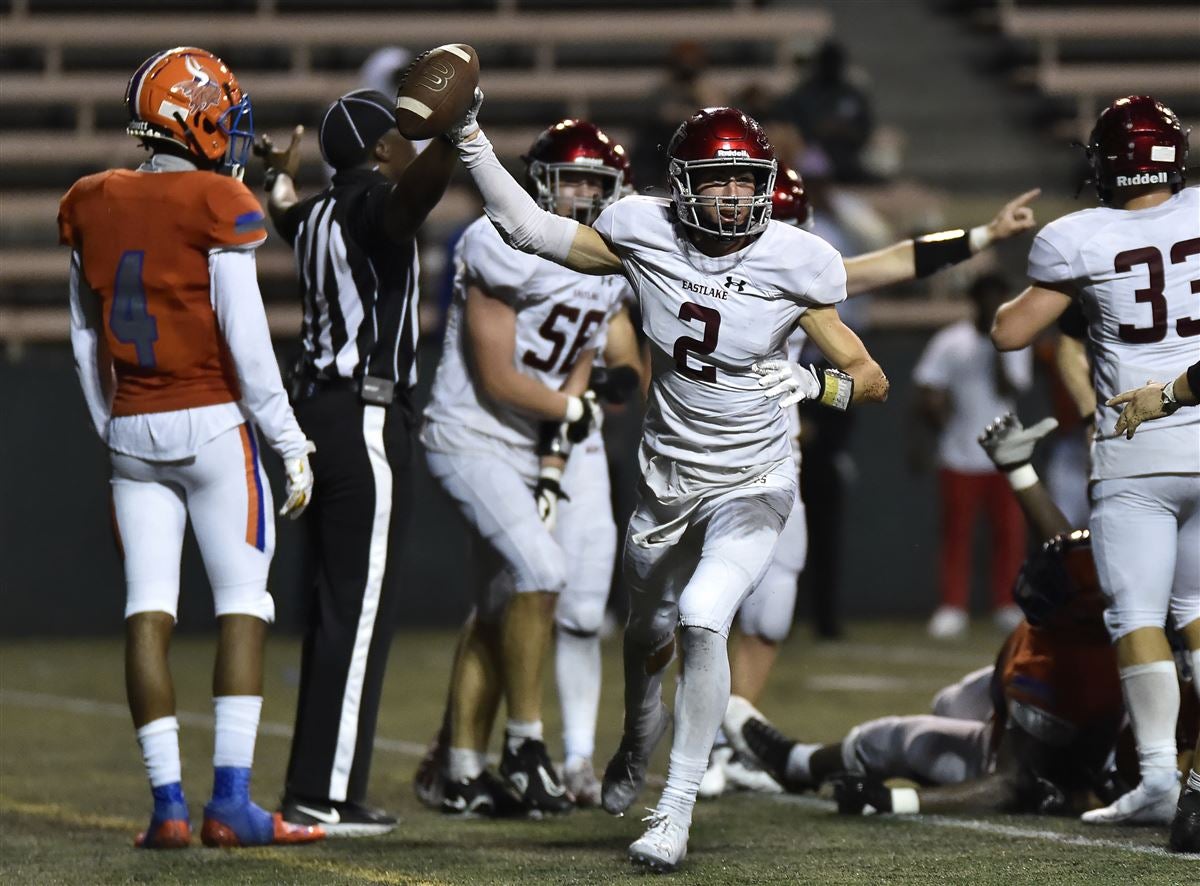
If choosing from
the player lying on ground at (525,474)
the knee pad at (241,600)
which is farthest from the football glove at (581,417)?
the knee pad at (241,600)

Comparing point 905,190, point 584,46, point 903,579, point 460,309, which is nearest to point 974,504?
point 903,579

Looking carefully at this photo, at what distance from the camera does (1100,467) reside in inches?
214

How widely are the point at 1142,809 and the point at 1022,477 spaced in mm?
1201

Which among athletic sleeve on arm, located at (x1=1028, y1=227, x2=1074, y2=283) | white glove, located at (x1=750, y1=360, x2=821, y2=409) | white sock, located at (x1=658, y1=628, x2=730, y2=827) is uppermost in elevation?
athletic sleeve on arm, located at (x1=1028, y1=227, x2=1074, y2=283)

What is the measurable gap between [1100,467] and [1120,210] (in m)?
0.72

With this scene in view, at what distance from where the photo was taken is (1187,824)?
4770mm

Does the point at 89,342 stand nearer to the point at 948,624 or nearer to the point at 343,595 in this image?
the point at 343,595

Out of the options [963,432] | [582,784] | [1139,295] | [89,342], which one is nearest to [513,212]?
[89,342]

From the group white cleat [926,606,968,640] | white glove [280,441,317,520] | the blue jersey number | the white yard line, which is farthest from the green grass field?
white cleat [926,606,968,640]

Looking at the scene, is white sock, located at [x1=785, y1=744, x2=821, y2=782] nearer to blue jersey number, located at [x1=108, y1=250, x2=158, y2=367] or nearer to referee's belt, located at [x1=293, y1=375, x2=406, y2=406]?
referee's belt, located at [x1=293, y1=375, x2=406, y2=406]

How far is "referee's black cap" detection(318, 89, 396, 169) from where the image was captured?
5.61 m

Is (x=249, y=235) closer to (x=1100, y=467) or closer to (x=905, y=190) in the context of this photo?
(x=1100, y=467)

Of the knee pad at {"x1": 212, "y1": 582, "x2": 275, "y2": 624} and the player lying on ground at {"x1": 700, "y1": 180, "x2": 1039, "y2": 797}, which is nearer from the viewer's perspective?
the knee pad at {"x1": 212, "y1": 582, "x2": 275, "y2": 624}

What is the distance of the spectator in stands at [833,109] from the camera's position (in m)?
13.0
